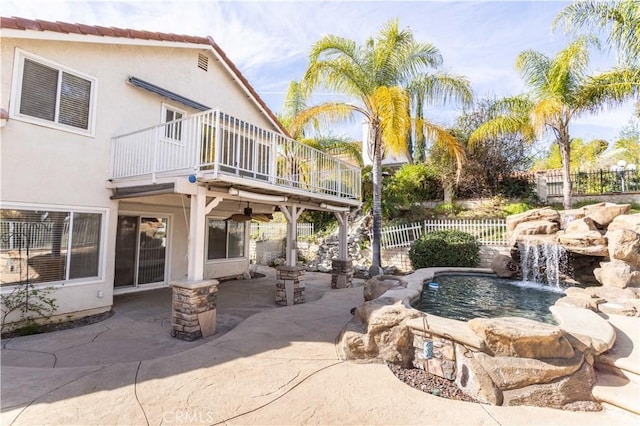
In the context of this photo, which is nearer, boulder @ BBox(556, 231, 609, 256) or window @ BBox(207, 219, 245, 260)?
boulder @ BBox(556, 231, 609, 256)

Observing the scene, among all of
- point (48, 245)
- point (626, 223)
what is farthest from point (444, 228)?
point (48, 245)

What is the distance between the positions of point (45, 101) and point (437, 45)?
12.4 meters

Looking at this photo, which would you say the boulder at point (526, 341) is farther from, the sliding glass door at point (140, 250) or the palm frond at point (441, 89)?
the palm frond at point (441, 89)

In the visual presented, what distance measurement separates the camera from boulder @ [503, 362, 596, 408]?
3.74m

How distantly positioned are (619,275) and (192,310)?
404 inches

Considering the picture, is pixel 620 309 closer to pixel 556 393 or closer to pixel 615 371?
pixel 615 371

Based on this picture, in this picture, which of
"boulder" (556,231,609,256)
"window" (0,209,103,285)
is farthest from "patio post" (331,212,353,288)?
"window" (0,209,103,285)

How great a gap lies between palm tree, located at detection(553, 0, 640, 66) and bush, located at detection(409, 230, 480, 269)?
7.57m

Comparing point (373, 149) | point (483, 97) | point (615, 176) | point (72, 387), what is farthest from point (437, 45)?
point (72, 387)

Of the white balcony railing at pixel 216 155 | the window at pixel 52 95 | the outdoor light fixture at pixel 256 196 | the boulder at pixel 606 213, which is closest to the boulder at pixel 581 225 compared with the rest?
the boulder at pixel 606 213

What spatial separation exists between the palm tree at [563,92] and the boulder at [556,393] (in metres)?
12.2

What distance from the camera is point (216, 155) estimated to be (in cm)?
590

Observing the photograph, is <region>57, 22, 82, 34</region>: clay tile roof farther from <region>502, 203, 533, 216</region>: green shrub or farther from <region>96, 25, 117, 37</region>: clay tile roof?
<region>502, 203, 533, 216</region>: green shrub

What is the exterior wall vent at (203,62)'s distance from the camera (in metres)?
10.6
